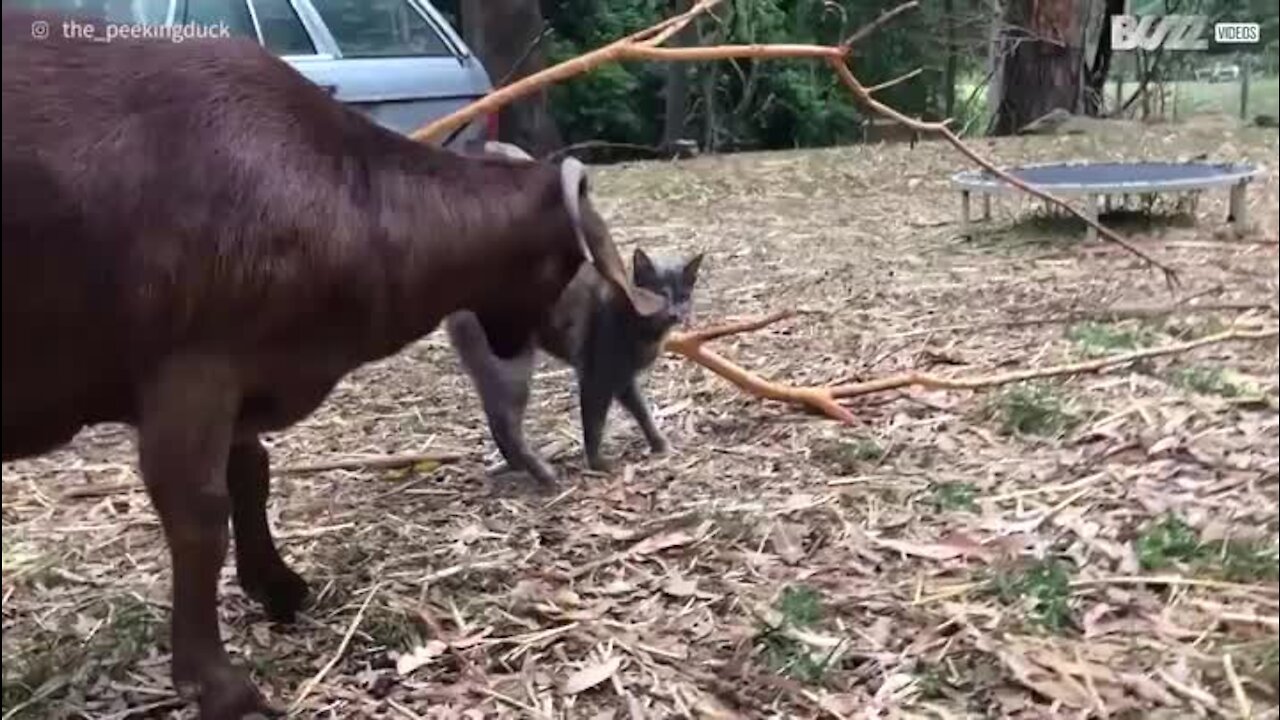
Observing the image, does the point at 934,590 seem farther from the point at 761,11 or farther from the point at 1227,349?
the point at 761,11

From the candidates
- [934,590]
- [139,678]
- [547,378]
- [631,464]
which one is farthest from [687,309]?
[139,678]

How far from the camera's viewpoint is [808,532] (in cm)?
342

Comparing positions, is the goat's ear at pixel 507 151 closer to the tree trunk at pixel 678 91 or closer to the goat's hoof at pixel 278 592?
the tree trunk at pixel 678 91

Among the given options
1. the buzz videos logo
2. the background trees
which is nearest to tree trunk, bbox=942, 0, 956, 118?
the background trees

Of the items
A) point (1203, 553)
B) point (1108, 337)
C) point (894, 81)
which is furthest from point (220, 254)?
point (1108, 337)

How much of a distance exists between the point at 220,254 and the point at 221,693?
75 centimetres

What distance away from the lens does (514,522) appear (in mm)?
3635

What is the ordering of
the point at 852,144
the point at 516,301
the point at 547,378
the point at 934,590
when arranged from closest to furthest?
the point at 516,301
the point at 934,590
the point at 852,144
the point at 547,378

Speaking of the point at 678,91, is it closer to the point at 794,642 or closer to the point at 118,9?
the point at 794,642

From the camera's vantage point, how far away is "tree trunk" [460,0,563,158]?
9.52 feet

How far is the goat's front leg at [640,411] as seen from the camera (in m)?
4.21

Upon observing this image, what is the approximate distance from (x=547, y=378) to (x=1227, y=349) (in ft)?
8.82

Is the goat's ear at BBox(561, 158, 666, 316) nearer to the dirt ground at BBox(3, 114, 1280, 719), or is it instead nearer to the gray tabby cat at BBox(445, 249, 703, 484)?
the dirt ground at BBox(3, 114, 1280, 719)

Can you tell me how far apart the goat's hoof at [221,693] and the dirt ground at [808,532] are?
0.15 metres
